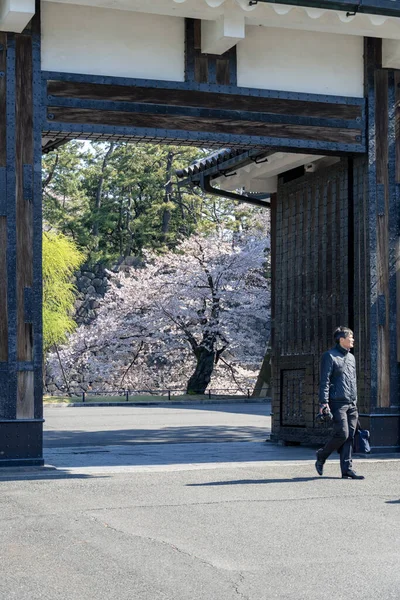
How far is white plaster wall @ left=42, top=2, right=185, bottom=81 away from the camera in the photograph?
40.7ft

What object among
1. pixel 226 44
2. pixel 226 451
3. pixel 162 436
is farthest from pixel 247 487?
pixel 162 436

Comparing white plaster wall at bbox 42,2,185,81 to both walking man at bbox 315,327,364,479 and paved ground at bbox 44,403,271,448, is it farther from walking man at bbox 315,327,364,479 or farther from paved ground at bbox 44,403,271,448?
paved ground at bbox 44,403,271,448

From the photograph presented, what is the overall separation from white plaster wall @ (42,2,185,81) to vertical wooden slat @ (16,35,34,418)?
0.31 metres

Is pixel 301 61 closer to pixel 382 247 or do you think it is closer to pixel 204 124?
pixel 204 124

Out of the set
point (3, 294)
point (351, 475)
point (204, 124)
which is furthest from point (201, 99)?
point (351, 475)

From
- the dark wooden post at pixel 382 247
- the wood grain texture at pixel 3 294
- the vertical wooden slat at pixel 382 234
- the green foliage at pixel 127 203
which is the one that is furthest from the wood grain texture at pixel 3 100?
the green foliage at pixel 127 203

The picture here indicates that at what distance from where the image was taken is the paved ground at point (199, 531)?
6.07 meters

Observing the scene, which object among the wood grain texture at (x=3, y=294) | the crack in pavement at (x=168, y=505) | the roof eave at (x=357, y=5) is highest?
the roof eave at (x=357, y=5)

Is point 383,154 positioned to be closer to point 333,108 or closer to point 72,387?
point 333,108

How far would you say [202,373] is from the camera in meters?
40.8

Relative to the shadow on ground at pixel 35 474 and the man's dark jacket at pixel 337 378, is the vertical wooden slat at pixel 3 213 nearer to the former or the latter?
the shadow on ground at pixel 35 474

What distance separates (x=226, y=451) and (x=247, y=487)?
4.54 metres

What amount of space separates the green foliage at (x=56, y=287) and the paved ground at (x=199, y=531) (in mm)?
27467

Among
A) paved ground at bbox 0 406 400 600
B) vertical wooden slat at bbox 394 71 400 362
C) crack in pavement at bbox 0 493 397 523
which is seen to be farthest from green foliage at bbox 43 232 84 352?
crack in pavement at bbox 0 493 397 523
